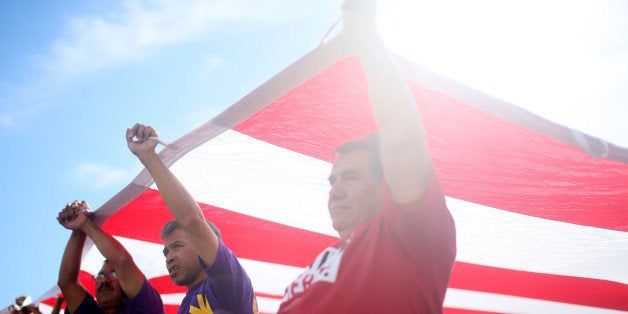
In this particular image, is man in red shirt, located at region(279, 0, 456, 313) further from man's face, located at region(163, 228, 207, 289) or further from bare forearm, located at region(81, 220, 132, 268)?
bare forearm, located at region(81, 220, 132, 268)

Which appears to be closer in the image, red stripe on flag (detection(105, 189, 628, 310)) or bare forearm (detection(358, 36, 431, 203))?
bare forearm (detection(358, 36, 431, 203))

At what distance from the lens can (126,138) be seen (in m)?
1.84

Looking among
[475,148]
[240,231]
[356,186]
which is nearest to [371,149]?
[356,186]

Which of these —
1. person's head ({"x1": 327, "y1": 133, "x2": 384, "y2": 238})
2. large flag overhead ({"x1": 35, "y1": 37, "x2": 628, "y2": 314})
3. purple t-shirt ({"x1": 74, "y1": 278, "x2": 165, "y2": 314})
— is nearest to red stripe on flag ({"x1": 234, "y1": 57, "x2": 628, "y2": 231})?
large flag overhead ({"x1": 35, "y1": 37, "x2": 628, "y2": 314})

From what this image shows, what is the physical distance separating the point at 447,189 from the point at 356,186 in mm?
1153

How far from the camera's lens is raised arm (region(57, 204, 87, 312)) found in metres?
2.73

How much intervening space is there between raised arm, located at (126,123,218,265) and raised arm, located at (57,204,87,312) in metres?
1.22

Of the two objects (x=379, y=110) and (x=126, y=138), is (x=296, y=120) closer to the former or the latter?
(x=126, y=138)

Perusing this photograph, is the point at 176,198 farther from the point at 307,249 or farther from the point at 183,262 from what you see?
the point at 307,249

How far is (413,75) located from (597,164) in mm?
855

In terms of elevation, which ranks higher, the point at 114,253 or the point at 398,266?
the point at 114,253

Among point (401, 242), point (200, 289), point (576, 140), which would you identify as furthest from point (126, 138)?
point (576, 140)

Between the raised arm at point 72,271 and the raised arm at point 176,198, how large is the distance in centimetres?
122

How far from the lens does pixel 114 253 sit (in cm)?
253
